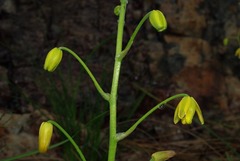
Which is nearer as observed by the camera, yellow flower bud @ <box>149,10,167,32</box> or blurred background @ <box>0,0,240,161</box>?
yellow flower bud @ <box>149,10,167,32</box>

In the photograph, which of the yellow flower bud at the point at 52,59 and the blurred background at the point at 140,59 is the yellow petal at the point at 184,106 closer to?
the yellow flower bud at the point at 52,59

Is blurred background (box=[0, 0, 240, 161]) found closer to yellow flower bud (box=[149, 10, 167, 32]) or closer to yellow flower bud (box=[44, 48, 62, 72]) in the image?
yellow flower bud (box=[44, 48, 62, 72])

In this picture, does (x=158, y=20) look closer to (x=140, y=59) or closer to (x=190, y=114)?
(x=190, y=114)

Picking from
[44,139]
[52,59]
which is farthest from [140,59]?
[44,139]

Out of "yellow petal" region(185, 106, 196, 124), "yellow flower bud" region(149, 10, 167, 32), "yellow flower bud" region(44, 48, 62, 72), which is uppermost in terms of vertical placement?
"yellow flower bud" region(149, 10, 167, 32)

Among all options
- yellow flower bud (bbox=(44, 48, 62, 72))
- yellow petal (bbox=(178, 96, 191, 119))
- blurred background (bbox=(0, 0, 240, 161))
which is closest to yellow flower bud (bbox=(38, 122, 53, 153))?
yellow flower bud (bbox=(44, 48, 62, 72))

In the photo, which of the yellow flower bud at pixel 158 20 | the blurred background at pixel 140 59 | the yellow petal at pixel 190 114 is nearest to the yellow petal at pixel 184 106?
the yellow petal at pixel 190 114

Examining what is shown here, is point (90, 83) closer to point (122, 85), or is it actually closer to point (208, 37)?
point (122, 85)

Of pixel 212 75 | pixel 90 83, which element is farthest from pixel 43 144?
pixel 212 75
